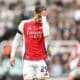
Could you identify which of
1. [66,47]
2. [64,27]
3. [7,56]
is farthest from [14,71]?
[64,27]

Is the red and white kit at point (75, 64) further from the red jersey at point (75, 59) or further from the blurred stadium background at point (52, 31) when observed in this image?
the blurred stadium background at point (52, 31)

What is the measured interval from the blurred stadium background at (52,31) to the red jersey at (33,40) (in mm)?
3322

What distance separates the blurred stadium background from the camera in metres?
14.5

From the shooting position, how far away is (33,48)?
10.1 metres

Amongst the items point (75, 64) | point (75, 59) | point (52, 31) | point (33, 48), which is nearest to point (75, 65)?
point (75, 64)

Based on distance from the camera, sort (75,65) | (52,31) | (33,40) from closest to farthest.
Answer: (33,40) < (75,65) < (52,31)

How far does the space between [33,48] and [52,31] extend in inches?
238

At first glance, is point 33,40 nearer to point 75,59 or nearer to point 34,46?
point 34,46

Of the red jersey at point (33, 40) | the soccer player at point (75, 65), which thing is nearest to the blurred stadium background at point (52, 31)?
the soccer player at point (75, 65)

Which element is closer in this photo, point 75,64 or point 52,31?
point 75,64

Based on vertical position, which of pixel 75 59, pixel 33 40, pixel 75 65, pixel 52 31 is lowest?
pixel 75 65

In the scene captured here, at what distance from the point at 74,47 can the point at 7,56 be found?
1813mm

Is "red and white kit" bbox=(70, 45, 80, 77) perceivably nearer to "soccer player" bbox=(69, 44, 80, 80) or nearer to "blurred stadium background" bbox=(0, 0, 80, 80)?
"soccer player" bbox=(69, 44, 80, 80)

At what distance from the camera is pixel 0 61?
14.7m
